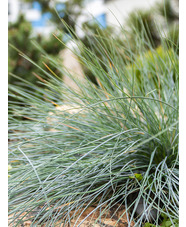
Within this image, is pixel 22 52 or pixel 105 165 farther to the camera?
pixel 22 52

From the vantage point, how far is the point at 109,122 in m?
1.05

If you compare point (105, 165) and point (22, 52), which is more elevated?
point (22, 52)

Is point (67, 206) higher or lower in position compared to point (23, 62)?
lower

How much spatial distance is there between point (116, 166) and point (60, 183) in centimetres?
20

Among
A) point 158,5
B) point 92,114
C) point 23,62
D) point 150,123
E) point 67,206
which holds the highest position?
point 158,5

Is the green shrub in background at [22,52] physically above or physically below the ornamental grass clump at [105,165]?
above

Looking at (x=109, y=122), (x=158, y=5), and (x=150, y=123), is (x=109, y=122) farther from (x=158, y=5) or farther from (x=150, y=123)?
(x=158, y=5)

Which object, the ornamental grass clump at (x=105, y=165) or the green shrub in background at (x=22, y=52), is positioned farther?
the green shrub in background at (x=22, y=52)

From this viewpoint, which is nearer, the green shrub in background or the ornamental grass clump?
the ornamental grass clump

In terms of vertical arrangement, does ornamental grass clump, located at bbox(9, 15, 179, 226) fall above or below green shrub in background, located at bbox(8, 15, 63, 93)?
below
